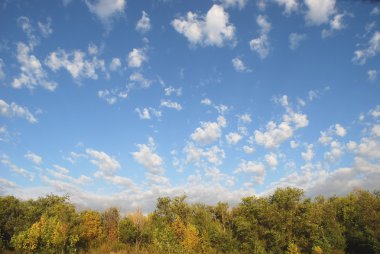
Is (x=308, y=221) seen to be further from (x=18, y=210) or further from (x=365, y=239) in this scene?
(x=18, y=210)

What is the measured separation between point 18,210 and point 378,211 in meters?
84.9

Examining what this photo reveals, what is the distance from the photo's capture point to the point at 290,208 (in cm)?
6712

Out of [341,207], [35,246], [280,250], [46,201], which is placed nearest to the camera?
[35,246]

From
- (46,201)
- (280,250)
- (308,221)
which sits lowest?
(280,250)

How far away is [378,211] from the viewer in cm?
7400

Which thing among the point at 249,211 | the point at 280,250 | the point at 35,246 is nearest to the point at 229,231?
the point at 249,211

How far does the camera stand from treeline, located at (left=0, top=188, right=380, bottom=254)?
6044cm

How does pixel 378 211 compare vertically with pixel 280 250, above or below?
above

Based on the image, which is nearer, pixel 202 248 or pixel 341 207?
pixel 202 248

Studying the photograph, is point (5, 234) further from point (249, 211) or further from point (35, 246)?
point (249, 211)

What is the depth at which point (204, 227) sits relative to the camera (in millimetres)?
78312

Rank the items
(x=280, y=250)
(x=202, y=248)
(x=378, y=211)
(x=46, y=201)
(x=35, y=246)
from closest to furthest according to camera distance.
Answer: (x=35, y=246) < (x=280, y=250) < (x=202, y=248) < (x=378, y=211) < (x=46, y=201)

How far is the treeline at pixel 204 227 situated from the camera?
198ft

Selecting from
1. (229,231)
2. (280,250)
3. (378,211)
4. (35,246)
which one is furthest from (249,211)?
(35,246)
